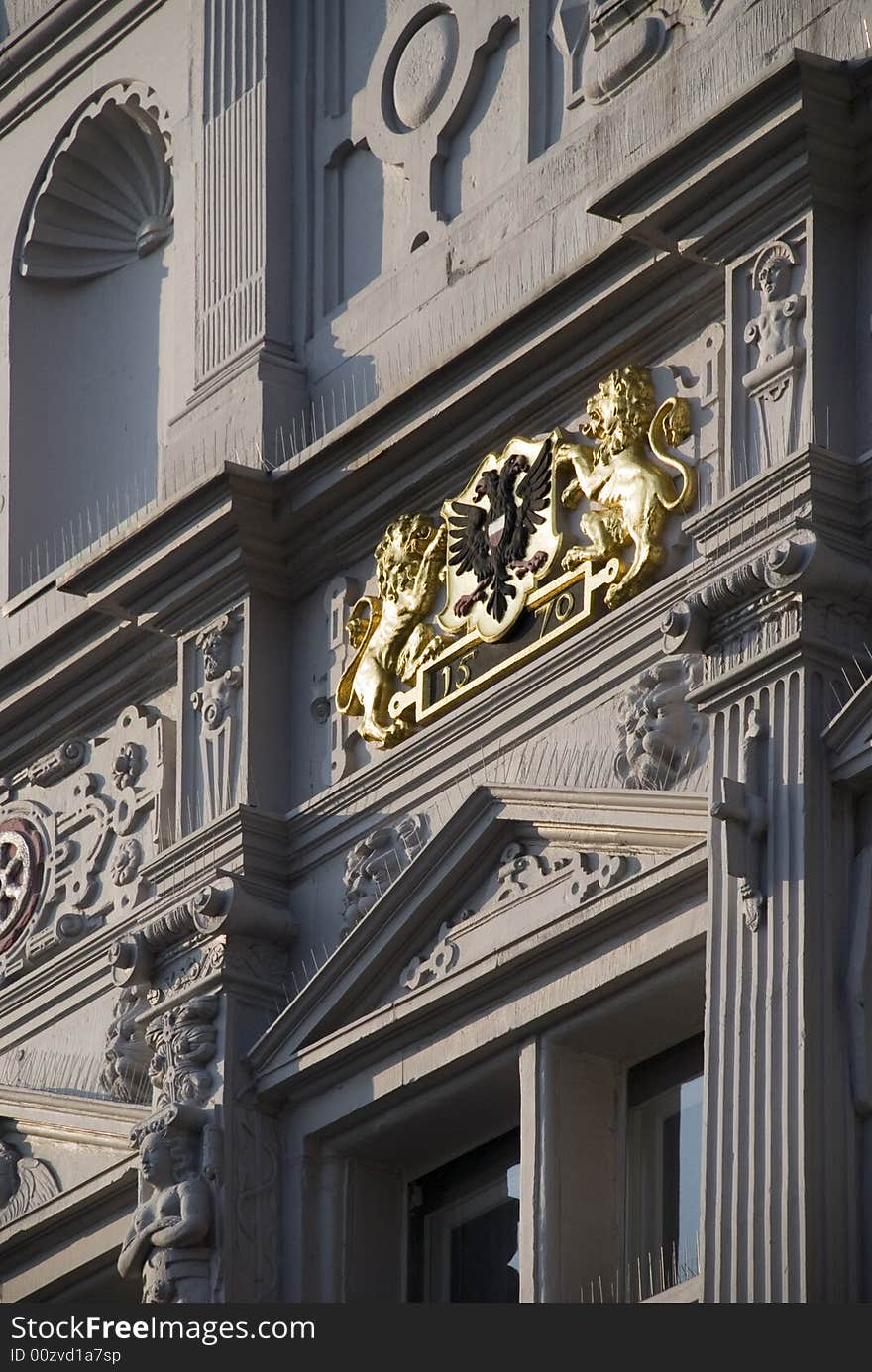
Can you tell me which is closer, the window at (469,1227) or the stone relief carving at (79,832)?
the window at (469,1227)

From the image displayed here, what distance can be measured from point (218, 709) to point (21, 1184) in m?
2.04

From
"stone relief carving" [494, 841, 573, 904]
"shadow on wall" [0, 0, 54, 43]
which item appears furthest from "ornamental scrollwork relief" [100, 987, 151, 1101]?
"shadow on wall" [0, 0, 54, 43]

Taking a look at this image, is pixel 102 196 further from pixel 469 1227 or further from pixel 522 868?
pixel 469 1227

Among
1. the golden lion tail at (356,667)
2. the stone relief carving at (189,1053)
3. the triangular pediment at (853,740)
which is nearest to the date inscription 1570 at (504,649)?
the golden lion tail at (356,667)

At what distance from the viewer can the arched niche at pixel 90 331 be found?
58.9 feet

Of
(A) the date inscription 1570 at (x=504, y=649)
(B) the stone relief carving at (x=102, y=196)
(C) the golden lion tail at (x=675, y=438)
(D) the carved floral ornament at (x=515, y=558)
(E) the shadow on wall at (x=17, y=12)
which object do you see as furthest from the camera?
(E) the shadow on wall at (x=17, y=12)

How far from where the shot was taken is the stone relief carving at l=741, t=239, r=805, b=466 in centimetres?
1373

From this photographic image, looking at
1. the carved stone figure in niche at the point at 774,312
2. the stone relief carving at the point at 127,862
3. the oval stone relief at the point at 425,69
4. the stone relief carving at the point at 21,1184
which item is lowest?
the stone relief carving at the point at 21,1184

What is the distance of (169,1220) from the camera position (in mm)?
14922

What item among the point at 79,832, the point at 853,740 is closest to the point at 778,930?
the point at 853,740

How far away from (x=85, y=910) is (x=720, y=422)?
388cm

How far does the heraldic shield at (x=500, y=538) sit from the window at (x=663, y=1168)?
1713 millimetres

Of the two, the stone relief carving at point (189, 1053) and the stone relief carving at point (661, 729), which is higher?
the stone relief carving at point (661, 729)

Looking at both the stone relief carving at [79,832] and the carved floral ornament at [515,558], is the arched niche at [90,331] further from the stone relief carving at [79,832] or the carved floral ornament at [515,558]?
the carved floral ornament at [515,558]
